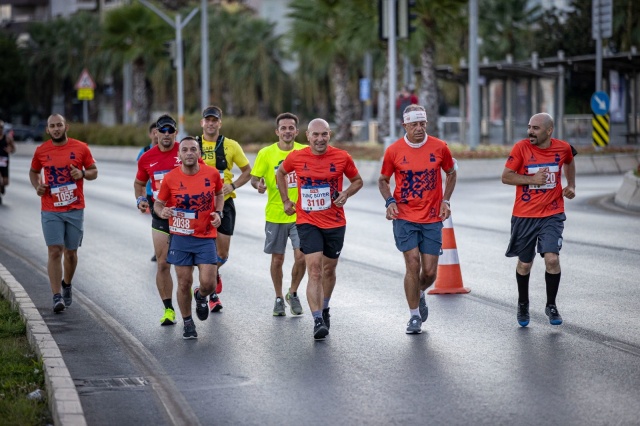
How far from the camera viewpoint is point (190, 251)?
33.2ft

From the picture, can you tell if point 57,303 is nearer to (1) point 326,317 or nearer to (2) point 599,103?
(1) point 326,317

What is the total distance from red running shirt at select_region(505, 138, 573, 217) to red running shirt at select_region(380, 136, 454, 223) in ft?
2.07

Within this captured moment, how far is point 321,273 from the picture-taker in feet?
33.0

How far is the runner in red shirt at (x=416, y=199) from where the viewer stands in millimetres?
→ 10039

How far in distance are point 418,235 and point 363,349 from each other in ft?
3.82

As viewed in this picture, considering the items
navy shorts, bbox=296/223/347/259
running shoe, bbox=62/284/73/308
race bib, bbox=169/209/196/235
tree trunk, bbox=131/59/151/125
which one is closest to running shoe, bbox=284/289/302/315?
navy shorts, bbox=296/223/347/259

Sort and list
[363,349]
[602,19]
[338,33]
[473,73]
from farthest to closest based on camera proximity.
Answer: [338,33] < [602,19] < [473,73] < [363,349]

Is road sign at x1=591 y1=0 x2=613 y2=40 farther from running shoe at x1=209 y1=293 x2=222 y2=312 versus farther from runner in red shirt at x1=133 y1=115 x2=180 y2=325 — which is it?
runner in red shirt at x1=133 y1=115 x2=180 y2=325

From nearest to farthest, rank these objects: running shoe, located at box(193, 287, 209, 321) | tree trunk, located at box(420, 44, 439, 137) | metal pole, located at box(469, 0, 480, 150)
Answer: running shoe, located at box(193, 287, 209, 321)
metal pole, located at box(469, 0, 480, 150)
tree trunk, located at box(420, 44, 439, 137)

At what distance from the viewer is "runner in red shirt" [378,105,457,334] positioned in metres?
10.0

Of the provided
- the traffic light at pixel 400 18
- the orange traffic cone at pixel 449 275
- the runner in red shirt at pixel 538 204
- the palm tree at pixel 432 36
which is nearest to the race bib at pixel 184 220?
the runner in red shirt at pixel 538 204

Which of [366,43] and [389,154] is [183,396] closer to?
[389,154]

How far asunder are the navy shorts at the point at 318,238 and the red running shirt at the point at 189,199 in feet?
2.46

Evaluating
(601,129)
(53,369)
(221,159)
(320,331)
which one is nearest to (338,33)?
(601,129)
